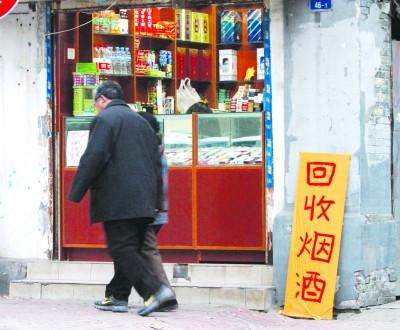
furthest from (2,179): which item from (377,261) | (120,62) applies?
(377,261)

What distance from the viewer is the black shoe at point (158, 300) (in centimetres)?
820

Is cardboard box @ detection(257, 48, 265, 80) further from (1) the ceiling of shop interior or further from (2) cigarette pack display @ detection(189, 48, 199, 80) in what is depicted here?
(2) cigarette pack display @ detection(189, 48, 199, 80)

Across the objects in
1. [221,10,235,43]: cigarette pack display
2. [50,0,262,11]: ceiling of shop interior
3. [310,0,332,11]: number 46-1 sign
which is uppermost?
[50,0,262,11]: ceiling of shop interior

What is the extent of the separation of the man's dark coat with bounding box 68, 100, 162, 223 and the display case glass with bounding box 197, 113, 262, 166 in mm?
2086

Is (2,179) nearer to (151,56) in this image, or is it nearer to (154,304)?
(151,56)

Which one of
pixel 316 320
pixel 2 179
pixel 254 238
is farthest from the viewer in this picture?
pixel 2 179

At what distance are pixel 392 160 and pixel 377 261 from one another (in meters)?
1.03

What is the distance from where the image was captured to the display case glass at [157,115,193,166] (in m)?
10.3

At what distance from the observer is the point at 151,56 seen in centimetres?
1082

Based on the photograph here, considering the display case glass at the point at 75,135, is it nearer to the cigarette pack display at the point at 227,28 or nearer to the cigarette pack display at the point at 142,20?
the cigarette pack display at the point at 142,20

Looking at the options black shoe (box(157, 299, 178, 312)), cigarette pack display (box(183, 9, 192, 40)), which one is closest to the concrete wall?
cigarette pack display (box(183, 9, 192, 40))

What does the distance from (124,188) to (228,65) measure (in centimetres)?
296

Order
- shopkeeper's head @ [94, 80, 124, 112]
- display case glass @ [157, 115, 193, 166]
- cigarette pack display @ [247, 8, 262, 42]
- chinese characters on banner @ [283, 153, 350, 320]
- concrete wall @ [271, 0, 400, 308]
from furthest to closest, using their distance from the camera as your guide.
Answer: display case glass @ [157, 115, 193, 166]
cigarette pack display @ [247, 8, 262, 42]
concrete wall @ [271, 0, 400, 308]
chinese characters on banner @ [283, 153, 350, 320]
shopkeeper's head @ [94, 80, 124, 112]

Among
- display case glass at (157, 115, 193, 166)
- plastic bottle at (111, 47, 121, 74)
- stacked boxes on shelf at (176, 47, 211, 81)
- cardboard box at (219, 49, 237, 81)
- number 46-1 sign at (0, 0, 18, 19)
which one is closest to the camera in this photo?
number 46-1 sign at (0, 0, 18, 19)
